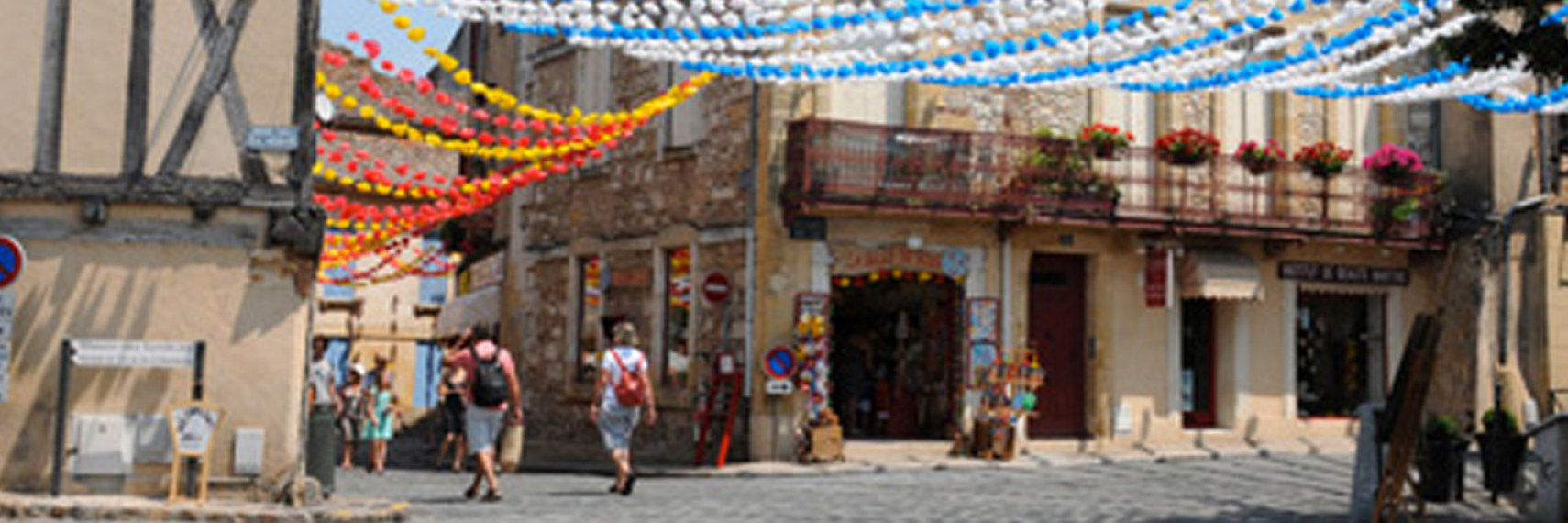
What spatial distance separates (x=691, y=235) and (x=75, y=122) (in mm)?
9737

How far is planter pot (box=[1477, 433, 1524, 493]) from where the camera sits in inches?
487

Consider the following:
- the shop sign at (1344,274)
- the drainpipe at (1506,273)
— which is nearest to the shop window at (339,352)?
the shop sign at (1344,274)

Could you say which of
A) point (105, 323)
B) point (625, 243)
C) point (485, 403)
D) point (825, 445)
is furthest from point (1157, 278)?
point (105, 323)

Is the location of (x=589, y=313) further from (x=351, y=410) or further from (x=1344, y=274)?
(x=1344, y=274)

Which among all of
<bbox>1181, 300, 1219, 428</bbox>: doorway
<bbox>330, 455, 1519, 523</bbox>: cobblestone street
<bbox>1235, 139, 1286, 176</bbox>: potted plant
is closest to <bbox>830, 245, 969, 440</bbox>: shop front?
<bbox>330, 455, 1519, 523</bbox>: cobblestone street

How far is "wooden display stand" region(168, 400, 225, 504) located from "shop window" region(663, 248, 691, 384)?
372 inches

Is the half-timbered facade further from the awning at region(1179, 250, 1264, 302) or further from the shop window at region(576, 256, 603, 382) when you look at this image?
the awning at region(1179, 250, 1264, 302)

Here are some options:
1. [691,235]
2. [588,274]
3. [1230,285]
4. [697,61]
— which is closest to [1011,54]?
[697,61]

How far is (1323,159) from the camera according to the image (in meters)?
21.0

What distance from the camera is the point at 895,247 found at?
1897cm

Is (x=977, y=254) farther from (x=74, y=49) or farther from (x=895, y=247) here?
(x=74, y=49)

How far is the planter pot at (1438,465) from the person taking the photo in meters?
11.7

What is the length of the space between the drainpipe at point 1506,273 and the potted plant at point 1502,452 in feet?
32.6

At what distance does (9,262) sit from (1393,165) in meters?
17.2
